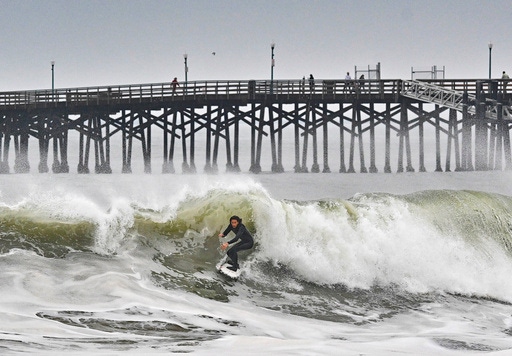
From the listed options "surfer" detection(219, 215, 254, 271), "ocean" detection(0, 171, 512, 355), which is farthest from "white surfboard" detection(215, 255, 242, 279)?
"surfer" detection(219, 215, 254, 271)

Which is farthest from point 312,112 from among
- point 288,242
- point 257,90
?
point 288,242

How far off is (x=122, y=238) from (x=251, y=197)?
2565mm

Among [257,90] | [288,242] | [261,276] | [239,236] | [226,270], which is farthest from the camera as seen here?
[257,90]

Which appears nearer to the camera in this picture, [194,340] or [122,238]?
[194,340]

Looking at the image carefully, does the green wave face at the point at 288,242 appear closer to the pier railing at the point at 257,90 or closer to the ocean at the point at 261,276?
the ocean at the point at 261,276

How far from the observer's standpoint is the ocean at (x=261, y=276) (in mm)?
12867

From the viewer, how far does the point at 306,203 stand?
20.7 metres

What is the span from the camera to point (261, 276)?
17.5m

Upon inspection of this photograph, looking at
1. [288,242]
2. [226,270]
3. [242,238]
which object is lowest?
[226,270]

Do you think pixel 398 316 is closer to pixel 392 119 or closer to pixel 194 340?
pixel 194 340

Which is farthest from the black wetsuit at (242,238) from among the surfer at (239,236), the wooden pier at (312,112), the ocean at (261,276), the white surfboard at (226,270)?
the wooden pier at (312,112)

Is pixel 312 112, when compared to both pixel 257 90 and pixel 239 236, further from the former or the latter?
pixel 239 236

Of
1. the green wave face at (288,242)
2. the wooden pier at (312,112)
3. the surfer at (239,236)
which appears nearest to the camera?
the surfer at (239,236)

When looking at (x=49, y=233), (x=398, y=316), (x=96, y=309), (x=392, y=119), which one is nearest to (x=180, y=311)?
(x=96, y=309)
